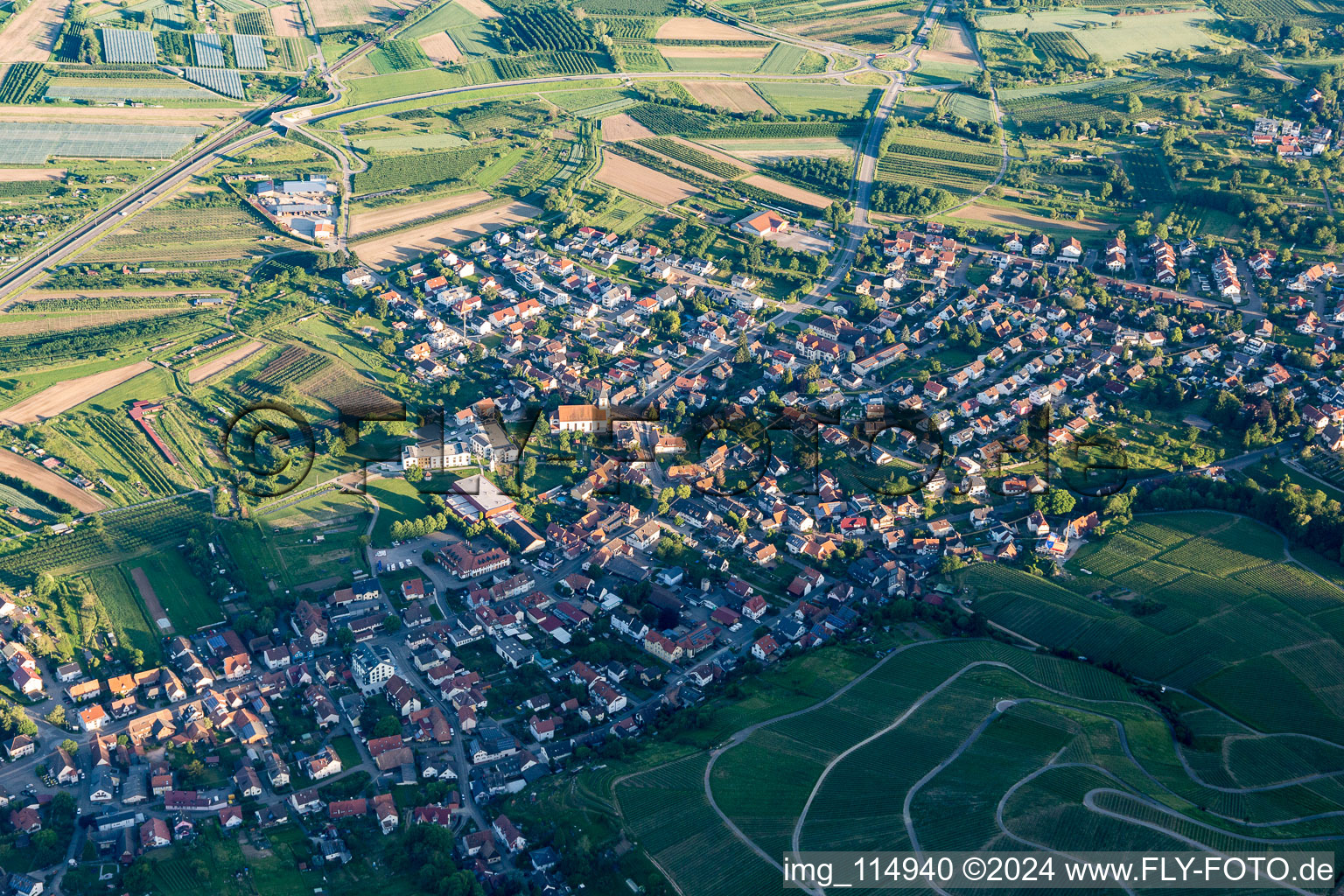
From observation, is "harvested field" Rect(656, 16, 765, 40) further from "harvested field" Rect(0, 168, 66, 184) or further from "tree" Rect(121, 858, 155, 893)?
"tree" Rect(121, 858, 155, 893)

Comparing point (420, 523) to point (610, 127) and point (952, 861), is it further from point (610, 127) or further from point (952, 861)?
point (610, 127)

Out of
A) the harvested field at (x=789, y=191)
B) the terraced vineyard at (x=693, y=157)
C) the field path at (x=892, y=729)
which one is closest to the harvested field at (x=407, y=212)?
the terraced vineyard at (x=693, y=157)

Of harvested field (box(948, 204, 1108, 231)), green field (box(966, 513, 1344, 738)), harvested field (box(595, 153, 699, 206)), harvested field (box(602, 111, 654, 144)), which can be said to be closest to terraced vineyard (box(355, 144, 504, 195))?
harvested field (box(602, 111, 654, 144))

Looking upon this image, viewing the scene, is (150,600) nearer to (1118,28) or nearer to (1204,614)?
(1204,614)

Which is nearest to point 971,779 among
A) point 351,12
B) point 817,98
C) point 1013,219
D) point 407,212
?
point 1013,219

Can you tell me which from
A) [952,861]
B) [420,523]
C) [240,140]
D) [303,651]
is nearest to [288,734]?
[303,651]

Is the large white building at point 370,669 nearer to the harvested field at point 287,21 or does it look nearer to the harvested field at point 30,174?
the harvested field at point 30,174
